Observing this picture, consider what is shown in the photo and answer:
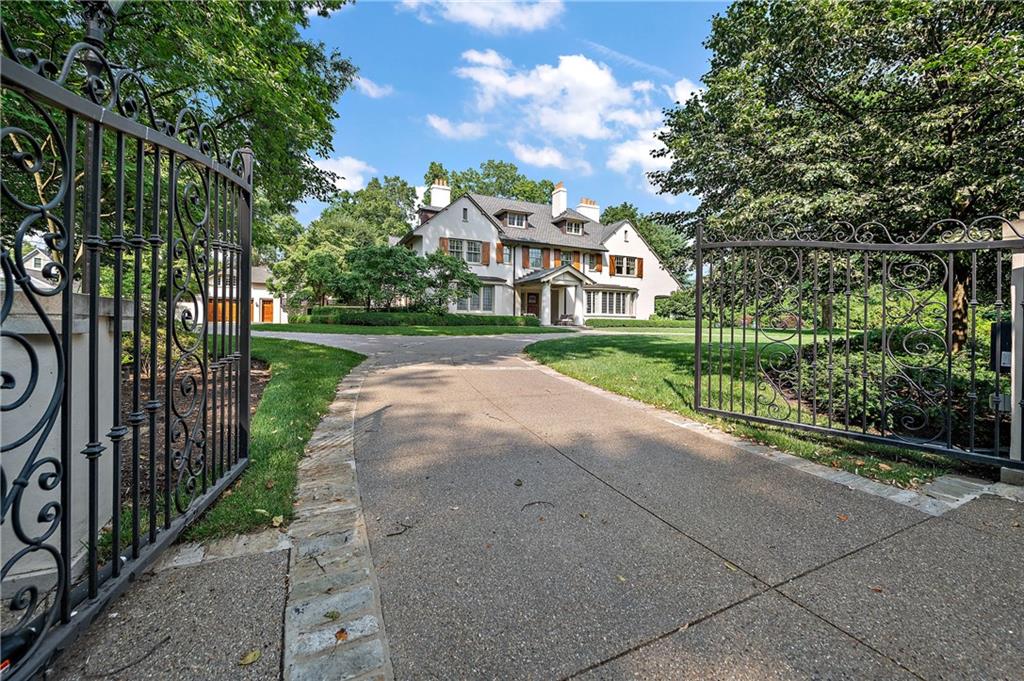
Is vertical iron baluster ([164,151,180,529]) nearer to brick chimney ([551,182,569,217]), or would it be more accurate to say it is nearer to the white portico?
the white portico

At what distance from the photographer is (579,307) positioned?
1079 inches

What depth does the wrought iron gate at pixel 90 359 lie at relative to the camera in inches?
54.2

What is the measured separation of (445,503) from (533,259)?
25.9 metres

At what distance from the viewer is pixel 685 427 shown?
4375mm

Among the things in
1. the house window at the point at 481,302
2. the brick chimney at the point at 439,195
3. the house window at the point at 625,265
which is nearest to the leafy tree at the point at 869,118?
the house window at the point at 481,302

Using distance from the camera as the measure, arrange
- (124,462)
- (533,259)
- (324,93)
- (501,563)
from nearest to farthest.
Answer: (501,563) → (124,462) → (324,93) → (533,259)

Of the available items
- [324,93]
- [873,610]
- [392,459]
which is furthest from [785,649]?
[324,93]

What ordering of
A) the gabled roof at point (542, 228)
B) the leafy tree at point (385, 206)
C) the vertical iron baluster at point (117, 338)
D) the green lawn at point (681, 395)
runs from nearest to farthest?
the vertical iron baluster at point (117, 338) < the green lawn at point (681, 395) < the gabled roof at point (542, 228) < the leafy tree at point (385, 206)

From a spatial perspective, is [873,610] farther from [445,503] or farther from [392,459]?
[392,459]

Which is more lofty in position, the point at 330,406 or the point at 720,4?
the point at 720,4

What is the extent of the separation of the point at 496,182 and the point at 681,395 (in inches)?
1773

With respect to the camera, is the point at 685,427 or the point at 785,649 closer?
the point at 785,649

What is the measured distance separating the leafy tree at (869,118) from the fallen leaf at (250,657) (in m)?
Result: 6.68

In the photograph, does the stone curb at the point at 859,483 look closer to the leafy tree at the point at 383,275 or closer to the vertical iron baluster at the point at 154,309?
the vertical iron baluster at the point at 154,309
